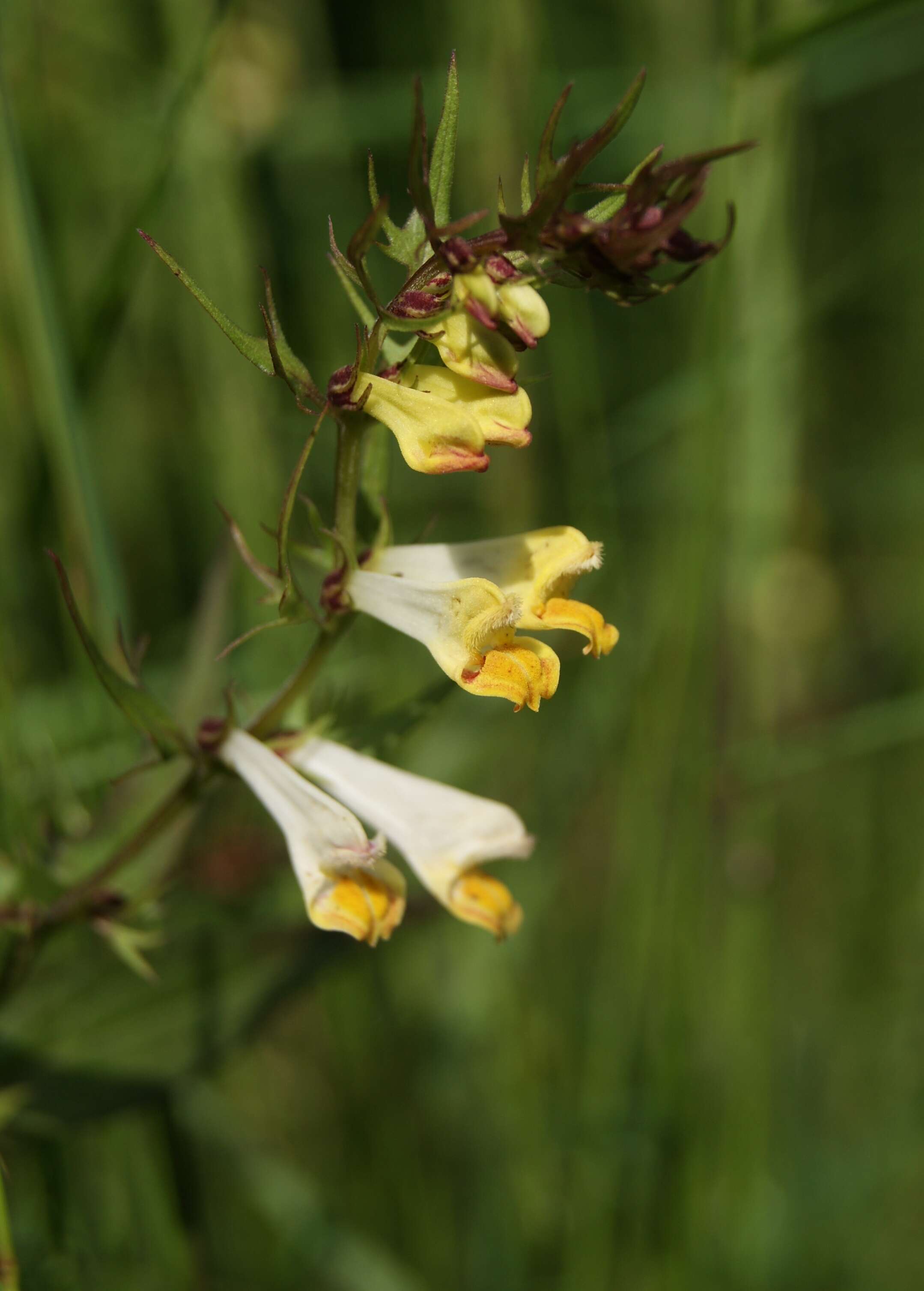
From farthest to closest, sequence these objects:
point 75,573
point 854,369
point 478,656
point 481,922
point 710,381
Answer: point 854,369, point 75,573, point 710,381, point 481,922, point 478,656

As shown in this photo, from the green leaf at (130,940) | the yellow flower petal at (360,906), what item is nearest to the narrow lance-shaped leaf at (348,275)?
the yellow flower petal at (360,906)

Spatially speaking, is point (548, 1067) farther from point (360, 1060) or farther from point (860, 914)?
point (860, 914)

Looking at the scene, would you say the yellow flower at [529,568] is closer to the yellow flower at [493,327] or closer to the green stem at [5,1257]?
the yellow flower at [493,327]

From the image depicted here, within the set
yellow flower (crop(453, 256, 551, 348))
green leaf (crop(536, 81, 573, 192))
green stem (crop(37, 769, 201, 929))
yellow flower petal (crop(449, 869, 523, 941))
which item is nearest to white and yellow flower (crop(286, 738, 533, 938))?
yellow flower petal (crop(449, 869, 523, 941))

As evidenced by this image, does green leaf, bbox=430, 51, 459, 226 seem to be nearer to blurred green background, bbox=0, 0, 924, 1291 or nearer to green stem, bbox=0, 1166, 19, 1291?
blurred green background, bbox=0, 0, 924, 1291

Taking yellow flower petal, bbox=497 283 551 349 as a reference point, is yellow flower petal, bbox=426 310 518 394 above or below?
below

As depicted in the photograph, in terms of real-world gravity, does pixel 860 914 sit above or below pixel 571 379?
below

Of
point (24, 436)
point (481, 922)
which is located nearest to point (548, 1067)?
point (481, 922)

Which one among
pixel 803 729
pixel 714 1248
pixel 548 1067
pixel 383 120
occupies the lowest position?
pixel 714 1248
